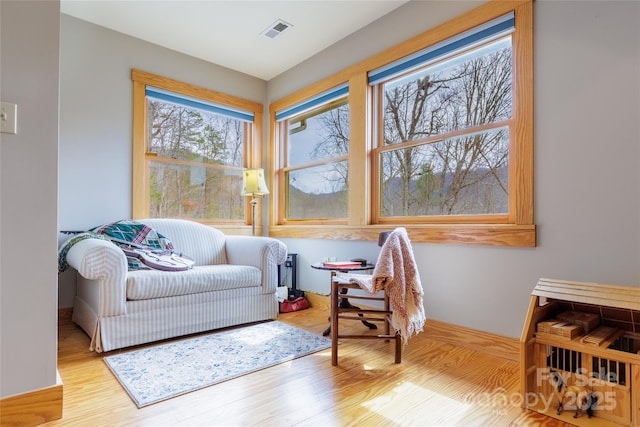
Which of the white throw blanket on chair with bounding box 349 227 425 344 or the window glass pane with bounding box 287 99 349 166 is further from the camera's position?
the window glass pane with bounding box 287 99 349 166

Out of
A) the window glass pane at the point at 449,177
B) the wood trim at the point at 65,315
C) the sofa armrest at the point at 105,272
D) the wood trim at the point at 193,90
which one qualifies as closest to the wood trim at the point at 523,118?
the window glass pane at the point at 449,177

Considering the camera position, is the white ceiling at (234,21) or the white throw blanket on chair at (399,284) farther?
the white ceiling at (234,21)

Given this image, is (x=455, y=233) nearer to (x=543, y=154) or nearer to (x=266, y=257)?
(x=543, y=154)

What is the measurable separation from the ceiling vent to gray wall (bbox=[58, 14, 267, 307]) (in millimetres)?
1074

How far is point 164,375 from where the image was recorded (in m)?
1.75

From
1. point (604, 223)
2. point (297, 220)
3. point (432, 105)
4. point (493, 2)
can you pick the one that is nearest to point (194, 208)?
point (297, 220)

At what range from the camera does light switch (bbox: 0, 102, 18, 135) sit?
1264 millimetres

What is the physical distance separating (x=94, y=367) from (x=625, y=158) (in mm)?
2919

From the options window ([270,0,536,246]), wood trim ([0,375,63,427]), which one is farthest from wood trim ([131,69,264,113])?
wood trim ([0,375,63,427])

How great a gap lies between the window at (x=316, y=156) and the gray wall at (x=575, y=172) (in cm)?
131

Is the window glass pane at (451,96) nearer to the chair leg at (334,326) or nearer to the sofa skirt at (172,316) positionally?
the chair leg at (334,326)

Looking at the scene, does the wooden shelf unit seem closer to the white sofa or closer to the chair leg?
the chair leg

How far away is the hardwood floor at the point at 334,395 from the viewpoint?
1.37m

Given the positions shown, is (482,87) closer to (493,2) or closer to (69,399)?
(493,2)
